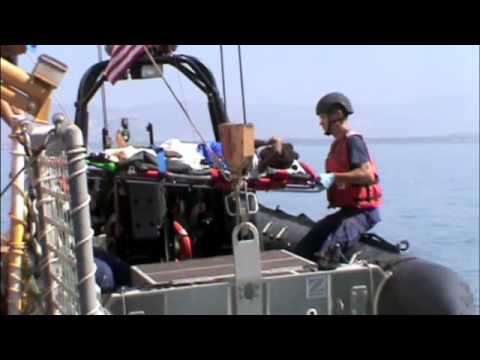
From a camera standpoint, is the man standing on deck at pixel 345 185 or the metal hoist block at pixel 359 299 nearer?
the metal hoist block at pixel 359 299

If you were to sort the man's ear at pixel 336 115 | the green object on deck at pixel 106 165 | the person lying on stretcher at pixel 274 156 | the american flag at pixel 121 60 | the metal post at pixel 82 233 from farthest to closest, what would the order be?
the american flag at pixel 121 60, the man's ear at pixel 336 115, the green object on deck at pixel 106 165, the person lying on stretcher at pixel 274 156, the metal post at pixel 82 233

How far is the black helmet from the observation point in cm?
502

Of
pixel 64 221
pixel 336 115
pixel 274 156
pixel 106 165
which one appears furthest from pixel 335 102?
pixel 64 221

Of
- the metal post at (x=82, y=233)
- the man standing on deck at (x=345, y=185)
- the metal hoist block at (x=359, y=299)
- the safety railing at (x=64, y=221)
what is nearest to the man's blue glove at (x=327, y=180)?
the man standing on deck at (x=345, y=185)

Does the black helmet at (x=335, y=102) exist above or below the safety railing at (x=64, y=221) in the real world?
above

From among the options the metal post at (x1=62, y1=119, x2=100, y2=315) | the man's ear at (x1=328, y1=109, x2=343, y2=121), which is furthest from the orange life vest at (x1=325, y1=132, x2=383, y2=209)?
Result: the metal post at (x1=62, y1=119, x2=100, y2=315)

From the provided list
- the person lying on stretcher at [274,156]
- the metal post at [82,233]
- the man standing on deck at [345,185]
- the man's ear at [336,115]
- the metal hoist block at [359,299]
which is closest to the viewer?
the metal post at [82,233]

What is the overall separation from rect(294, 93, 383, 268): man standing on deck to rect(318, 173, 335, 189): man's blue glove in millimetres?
131

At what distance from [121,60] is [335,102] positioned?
157 centimetres

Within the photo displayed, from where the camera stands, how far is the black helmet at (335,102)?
502cm

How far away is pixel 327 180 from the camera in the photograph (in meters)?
4.62

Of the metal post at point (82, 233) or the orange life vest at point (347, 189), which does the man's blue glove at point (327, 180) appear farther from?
the metal post at point (82, 233)
